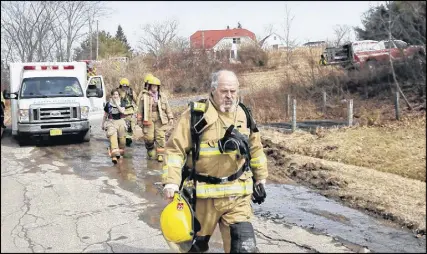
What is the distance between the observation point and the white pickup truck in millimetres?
12930

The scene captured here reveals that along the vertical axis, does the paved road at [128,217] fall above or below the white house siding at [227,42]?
below

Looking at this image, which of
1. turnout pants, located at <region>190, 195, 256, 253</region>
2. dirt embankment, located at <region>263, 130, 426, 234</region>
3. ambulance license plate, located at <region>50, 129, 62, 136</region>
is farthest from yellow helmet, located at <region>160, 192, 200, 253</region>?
ambulance license plate, located at <region>50, 129, 62, 136</region>

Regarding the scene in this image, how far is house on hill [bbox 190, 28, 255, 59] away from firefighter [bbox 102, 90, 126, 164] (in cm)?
1975

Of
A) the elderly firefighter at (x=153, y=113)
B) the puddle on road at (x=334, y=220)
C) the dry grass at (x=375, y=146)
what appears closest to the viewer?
the puddle on road at (x=334, y=220)

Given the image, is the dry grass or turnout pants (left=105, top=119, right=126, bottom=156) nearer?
the dry grass

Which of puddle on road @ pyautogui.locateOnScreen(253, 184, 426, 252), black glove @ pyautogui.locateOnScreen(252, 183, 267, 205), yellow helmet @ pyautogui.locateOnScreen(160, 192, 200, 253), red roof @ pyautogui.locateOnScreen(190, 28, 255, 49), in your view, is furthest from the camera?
red roof @ pyautogui.locateOnScreen(190, 28, 255, 49)

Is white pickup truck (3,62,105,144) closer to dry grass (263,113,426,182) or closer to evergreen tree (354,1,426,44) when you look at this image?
dry grass (263,113,426,182)

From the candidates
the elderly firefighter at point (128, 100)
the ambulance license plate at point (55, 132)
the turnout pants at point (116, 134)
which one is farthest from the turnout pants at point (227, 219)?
the ambulance license plate at point (55, 132)

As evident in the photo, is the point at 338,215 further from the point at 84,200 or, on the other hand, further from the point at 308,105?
the point at 308,105

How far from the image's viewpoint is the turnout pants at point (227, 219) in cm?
384

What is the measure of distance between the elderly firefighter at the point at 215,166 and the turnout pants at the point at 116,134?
22.5 feet

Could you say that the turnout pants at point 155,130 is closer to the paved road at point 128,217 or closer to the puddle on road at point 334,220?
the paved road at point 128,217

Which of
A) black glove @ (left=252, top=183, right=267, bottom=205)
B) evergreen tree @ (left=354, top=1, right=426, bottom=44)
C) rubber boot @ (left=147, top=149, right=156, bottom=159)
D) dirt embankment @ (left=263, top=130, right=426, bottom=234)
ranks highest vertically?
evergreen tree @ (left=354, top=1, right=426, bottom=44)

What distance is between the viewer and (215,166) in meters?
3.95
